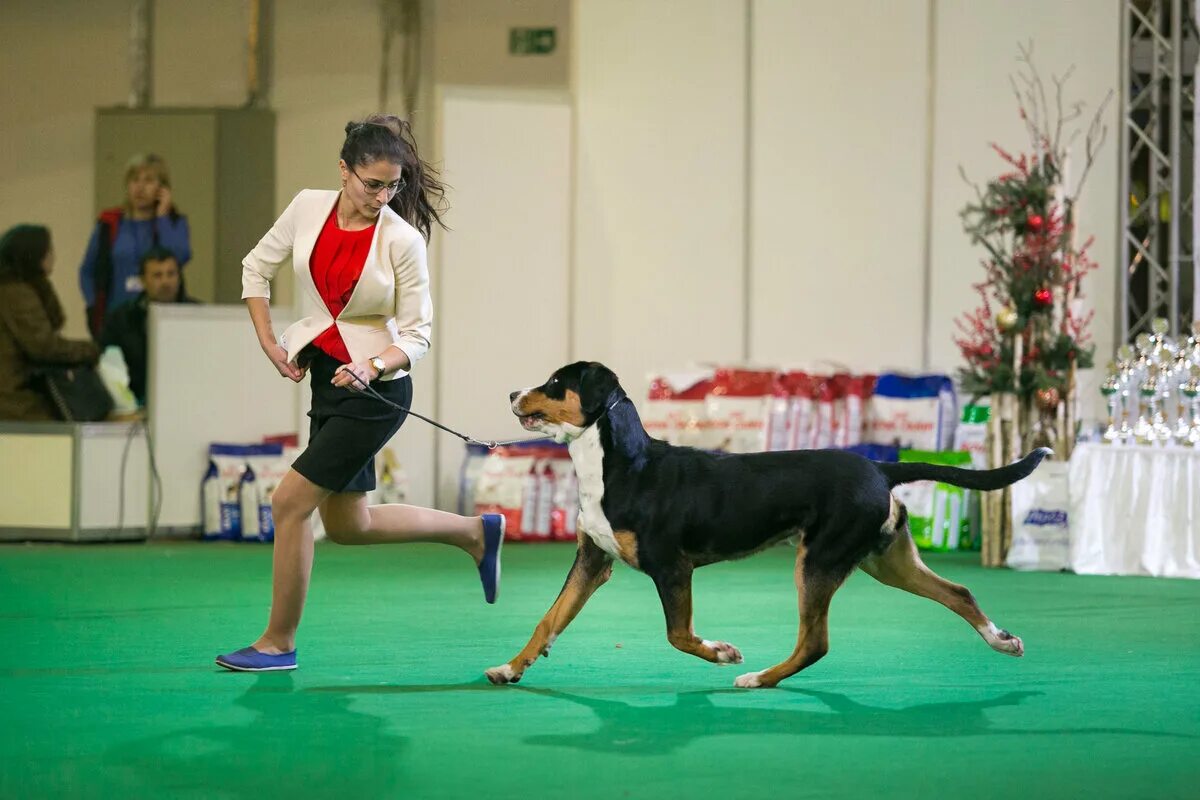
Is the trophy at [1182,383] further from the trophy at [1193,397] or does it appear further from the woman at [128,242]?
the woman at [128,242]

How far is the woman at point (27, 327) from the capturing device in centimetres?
901

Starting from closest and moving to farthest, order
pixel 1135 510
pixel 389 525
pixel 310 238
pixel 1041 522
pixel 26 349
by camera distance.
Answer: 1. pixel 310 238
2. pixel 389 525
3. pixel 1135 510
4. pixel 1041 522
5. pixel 26 349

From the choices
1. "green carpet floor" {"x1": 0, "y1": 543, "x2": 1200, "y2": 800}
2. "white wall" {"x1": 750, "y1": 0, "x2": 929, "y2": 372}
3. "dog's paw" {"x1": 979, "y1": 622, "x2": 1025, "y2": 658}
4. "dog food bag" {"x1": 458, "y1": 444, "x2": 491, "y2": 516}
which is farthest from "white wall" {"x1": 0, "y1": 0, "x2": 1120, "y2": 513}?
"dog's paw" {"x1": 979, "y1": 622, "x2": 1025, "y2": 658}

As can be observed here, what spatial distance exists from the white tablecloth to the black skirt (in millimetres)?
4644

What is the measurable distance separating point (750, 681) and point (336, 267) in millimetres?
1547

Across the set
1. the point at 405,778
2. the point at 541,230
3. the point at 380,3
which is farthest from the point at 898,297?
the point at 405,778

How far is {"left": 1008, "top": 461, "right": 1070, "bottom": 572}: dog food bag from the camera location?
802cm

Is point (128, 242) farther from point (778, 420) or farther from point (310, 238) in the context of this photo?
point (310, 238)

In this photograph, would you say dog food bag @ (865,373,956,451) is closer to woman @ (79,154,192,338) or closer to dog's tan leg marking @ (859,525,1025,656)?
woman @ (79,154,192,338)

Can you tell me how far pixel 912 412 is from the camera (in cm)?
972

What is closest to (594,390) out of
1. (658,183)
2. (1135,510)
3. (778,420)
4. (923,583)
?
(923,583)

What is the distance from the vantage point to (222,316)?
9.34 m

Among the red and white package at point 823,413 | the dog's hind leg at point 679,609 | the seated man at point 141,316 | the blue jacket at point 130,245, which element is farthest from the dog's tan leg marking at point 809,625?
the blue jacket at point 130,245

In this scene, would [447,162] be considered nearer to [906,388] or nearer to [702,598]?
[906,388]
